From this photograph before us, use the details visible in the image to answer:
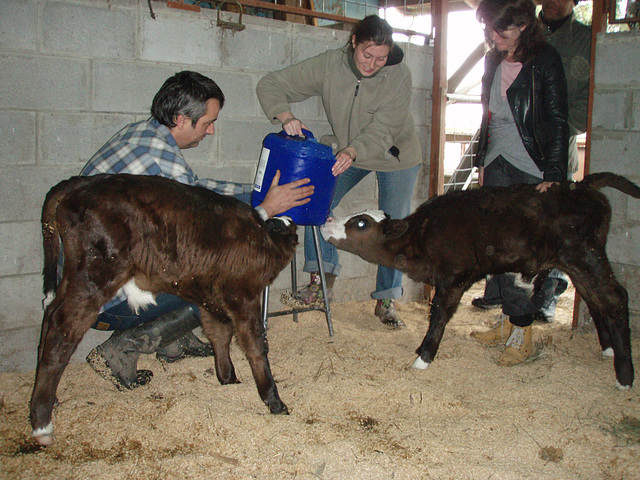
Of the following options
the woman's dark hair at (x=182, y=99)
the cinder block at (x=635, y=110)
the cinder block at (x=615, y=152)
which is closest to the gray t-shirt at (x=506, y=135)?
the cinder block at (x=615, y=152)

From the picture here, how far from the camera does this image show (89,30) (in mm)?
3145

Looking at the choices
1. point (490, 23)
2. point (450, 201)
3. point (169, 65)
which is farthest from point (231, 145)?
point (490, 23)

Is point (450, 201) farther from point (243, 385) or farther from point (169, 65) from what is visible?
point (169, 65)

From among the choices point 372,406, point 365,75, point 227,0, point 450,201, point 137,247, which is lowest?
point 372,406

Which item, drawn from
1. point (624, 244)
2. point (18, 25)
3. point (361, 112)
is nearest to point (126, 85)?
point (18, 25)

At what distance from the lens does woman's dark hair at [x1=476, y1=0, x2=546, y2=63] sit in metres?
3.10

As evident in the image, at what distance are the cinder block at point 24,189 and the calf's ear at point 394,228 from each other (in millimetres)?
2130

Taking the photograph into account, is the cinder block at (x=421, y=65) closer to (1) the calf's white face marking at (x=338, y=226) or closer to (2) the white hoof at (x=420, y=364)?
(1) the calf's white face marking at (x=338, y=226)

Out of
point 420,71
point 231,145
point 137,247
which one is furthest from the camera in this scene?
point 420,71

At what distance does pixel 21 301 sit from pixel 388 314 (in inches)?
103

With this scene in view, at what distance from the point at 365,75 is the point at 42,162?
2.15 meters

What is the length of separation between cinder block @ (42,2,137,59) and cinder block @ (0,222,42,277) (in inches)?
42.4

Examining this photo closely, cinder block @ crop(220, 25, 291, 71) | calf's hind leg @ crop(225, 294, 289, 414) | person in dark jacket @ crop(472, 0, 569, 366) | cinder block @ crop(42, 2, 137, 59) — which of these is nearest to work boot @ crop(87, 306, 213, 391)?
calf's hind leg @ crop(225, 294, 289, 414)

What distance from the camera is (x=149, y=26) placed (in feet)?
10.9
